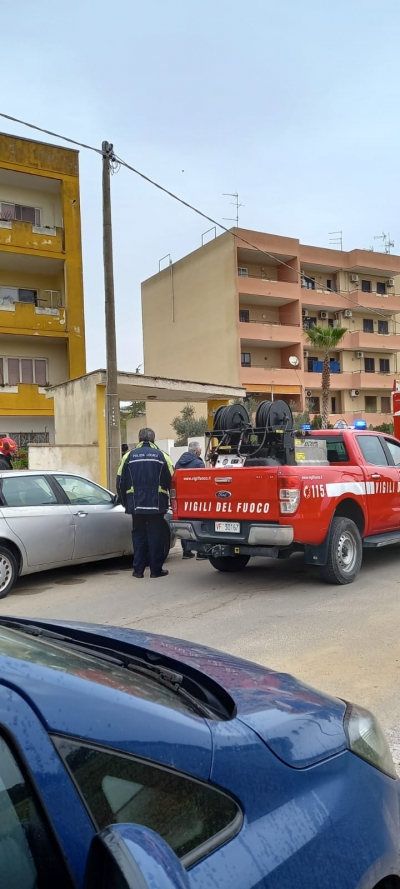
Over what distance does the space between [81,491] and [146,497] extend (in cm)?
109

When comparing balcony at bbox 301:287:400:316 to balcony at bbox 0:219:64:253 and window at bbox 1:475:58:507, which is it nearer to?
balcony at bbox 0:219:64:253

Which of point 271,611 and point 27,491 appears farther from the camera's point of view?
point 27,491

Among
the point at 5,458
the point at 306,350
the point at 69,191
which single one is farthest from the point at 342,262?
the point at 5,458

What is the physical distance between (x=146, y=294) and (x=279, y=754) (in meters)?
44.4

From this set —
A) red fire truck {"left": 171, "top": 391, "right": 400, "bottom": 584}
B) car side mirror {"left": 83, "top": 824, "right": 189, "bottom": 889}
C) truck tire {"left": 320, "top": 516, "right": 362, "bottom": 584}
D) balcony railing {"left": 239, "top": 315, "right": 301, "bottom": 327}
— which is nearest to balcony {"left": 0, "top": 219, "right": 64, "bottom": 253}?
balcony railing {"left": 239, "top": 315, "right": 301, "bottom": 327}

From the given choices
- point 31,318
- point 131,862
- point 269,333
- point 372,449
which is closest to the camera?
point 131,862

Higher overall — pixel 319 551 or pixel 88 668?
pixel 88 668

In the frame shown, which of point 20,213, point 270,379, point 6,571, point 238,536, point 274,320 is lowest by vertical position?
point 6,571

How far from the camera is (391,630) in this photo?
541 centimetres

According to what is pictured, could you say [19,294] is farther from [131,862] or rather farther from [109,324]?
[131,862]

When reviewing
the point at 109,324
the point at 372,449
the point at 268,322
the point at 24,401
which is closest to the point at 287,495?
the point at 372,449

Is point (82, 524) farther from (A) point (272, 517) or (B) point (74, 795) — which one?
(B) point (74, 795)

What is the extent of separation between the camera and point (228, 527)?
22.6 ft

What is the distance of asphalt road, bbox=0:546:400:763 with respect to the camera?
4.46 m
